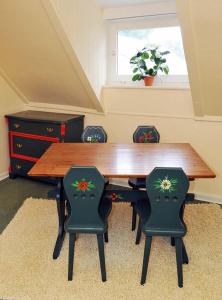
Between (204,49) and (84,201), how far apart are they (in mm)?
1671

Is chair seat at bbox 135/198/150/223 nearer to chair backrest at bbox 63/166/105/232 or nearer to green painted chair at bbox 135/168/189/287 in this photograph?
green painted chair at bbox 135/168/189/287

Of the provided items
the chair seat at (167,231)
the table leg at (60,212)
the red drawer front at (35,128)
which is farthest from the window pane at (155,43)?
the chair seat at (167,231)

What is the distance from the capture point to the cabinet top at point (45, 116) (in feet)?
11.1

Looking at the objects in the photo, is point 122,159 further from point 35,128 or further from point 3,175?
point 3,175

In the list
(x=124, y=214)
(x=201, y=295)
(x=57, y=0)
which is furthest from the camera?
(x=124, y=214)

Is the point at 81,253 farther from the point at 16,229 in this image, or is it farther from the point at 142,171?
the point at 142,171

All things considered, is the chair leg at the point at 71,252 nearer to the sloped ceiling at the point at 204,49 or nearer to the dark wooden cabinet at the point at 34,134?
the dark wooden cabinet at the point at 34,134

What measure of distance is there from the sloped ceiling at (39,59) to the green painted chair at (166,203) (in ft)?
5.66

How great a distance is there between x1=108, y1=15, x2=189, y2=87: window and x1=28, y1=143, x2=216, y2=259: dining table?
1192mm

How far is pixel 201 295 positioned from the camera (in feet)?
6.18

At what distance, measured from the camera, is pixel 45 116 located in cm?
359

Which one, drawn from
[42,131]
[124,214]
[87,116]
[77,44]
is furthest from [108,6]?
[124,214]

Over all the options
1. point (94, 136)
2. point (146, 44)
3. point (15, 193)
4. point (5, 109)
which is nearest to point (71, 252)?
point (94, 136)

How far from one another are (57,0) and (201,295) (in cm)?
265
